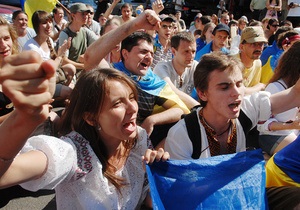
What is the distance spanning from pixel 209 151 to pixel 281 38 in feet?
10.6

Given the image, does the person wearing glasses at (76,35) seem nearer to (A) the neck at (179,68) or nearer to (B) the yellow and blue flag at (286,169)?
(A) the neck at (179,68)

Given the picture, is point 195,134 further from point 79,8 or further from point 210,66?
point 79,8

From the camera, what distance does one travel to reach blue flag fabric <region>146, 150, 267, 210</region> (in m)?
1.61

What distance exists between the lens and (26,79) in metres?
0.80

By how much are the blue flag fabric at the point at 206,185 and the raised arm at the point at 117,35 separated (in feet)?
3.00

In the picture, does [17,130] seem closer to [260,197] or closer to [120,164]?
[120,164]

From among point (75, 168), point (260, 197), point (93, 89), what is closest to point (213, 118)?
point (260, 197)

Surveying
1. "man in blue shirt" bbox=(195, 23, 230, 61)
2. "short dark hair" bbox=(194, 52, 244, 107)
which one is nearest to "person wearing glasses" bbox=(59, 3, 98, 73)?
"man in blue shirt" bbox=(195, 23, 230, 61)

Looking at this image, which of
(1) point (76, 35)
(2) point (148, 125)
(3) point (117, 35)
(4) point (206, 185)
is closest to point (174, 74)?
(2) point (148, 125)

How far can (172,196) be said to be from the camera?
163 centimetres

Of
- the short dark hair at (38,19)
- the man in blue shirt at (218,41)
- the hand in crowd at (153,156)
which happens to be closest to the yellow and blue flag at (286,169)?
the hand in crowd at (153,156)

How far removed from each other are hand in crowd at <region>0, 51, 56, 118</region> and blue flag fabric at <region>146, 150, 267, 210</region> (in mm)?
857

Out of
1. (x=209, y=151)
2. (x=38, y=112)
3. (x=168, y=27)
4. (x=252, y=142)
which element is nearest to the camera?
(x=38, y=112)

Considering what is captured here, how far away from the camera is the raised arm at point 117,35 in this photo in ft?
6.98
